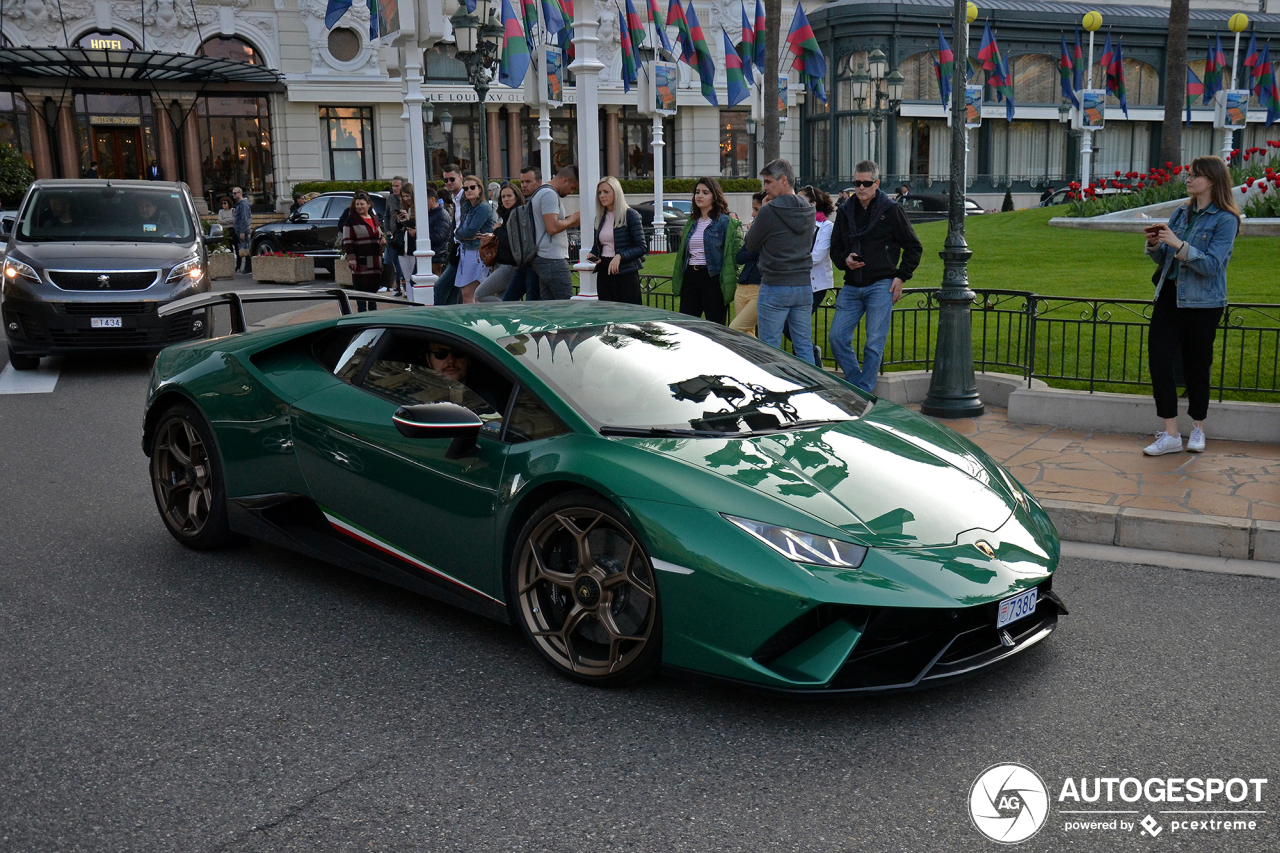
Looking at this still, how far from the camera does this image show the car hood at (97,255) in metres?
11.9

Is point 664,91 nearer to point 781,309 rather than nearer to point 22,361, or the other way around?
point 22,361

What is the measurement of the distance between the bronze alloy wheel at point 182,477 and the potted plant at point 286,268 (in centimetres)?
1757

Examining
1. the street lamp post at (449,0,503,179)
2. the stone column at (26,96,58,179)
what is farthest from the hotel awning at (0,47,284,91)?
the street lamp post at (449,0,503,179)

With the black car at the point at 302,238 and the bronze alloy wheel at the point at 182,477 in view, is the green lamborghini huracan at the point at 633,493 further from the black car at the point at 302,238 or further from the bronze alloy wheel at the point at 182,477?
the black car at the point at 302,238

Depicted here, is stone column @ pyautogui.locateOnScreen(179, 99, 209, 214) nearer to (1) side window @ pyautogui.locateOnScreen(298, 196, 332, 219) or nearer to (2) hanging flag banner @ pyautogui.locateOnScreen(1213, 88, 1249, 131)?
(1) side window @ pyautogui.locateOnScreen(298, 196, 332, 219)

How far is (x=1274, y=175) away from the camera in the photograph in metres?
19.8

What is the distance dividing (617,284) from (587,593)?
7.28m

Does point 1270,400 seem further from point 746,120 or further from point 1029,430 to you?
point 746,120

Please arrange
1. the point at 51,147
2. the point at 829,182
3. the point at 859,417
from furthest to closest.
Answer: the point at 829,182
the point at 51,147
the point at 859,417

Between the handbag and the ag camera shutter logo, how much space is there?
8.80 m

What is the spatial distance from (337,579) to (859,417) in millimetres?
2575

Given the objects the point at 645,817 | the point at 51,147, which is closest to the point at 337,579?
the point at 645,817

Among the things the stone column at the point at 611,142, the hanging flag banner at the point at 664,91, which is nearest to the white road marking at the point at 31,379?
the hanging flag banner at the point at 664,91

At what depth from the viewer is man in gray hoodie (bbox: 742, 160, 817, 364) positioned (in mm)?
9011
